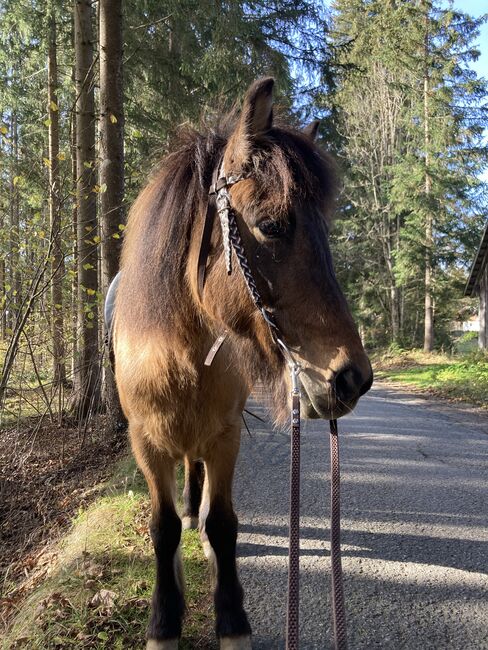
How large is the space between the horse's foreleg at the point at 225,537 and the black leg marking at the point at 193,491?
114 cm

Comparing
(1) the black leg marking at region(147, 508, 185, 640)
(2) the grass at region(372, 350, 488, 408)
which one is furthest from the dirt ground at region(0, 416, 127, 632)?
(2) the grass at region(372, 350, 488, 408)

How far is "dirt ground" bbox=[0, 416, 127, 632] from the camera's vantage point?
154 inches

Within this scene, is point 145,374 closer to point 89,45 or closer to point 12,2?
point 89,45

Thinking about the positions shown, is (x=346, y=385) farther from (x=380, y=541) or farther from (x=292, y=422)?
(x=380, y=541)

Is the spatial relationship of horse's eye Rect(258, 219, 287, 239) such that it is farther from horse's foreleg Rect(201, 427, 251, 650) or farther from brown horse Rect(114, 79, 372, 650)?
horse's foreleg Rect(201, 427, 251, 650)

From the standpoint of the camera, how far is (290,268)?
5.30 feet

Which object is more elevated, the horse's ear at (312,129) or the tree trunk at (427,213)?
the tree trunk at (427,213)

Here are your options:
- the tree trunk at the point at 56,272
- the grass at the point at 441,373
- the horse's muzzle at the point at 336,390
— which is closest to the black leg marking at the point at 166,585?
the horse's muzzle at the point at 336,390

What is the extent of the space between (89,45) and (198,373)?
22.0ft

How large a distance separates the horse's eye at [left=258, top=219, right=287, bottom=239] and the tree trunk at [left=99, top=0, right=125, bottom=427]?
4.50 meters

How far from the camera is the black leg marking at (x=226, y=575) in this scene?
236 cm

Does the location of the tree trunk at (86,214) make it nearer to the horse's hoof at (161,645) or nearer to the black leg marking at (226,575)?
the black leg marking at (226,575)

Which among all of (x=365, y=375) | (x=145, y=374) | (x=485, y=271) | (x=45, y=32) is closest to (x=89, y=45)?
(x=45, y=32)

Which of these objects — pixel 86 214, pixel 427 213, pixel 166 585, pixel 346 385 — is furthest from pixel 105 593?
pixel 427 213
